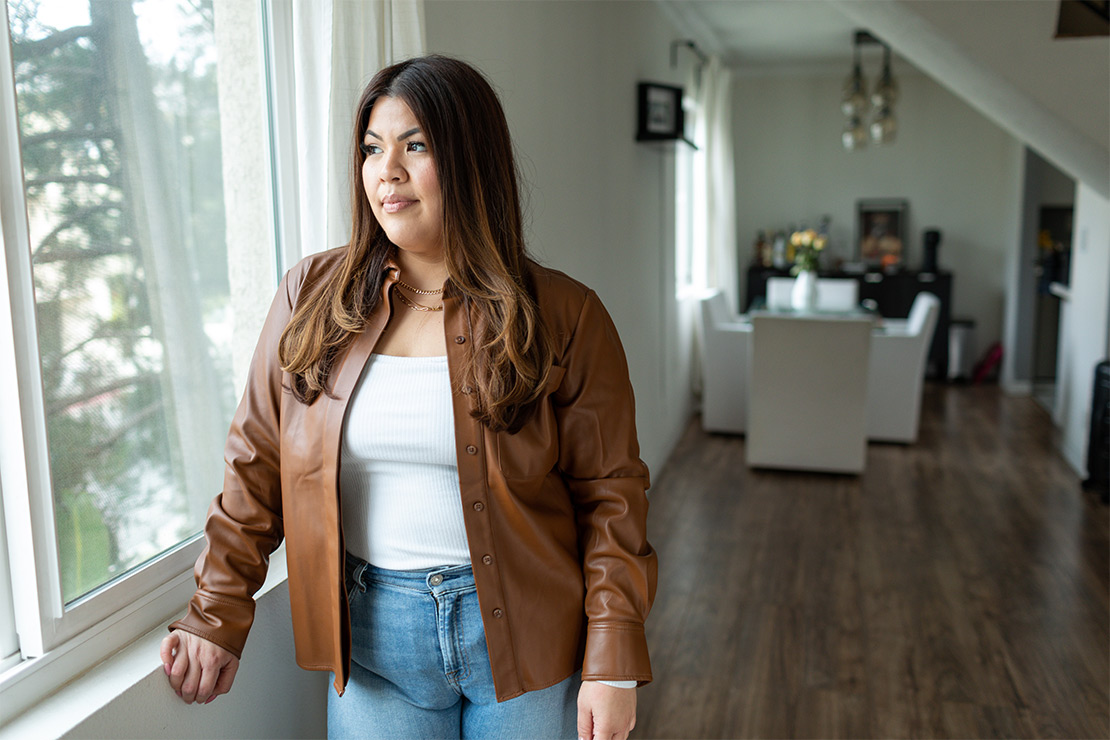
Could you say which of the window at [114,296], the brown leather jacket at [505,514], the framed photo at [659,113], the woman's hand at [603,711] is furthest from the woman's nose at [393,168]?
the framed photo at [659,113]

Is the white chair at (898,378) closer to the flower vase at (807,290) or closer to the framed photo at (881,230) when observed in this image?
the flower vase at (807,290)

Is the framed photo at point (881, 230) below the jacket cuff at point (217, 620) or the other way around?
the other way around

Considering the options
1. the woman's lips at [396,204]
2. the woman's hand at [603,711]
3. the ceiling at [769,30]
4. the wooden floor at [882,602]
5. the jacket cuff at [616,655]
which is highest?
the ceiling at [769,30]

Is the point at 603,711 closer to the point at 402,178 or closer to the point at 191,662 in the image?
the point at 191,662

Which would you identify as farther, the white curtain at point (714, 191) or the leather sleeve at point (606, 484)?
the white curtain at point (714, 191)

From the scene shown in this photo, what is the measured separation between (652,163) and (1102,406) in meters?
2.45

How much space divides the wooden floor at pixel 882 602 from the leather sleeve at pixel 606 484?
4.43ft

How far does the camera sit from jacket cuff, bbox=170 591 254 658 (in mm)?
1120

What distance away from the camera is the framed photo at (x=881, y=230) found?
768 cm

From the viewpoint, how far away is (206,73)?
1.57 m

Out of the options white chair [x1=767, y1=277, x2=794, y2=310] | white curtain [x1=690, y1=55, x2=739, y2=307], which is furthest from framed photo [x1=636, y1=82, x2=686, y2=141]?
white chair [x1=767, y1=277, x2=794, y2=310]

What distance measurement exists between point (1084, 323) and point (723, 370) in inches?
80.2

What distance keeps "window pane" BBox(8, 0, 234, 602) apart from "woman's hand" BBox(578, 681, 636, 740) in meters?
0.73

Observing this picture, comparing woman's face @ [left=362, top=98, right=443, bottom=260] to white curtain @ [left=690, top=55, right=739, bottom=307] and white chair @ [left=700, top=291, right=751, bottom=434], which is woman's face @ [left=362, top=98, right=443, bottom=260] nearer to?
white chair @ [left=700, top=291, right=751, bottom=434]
